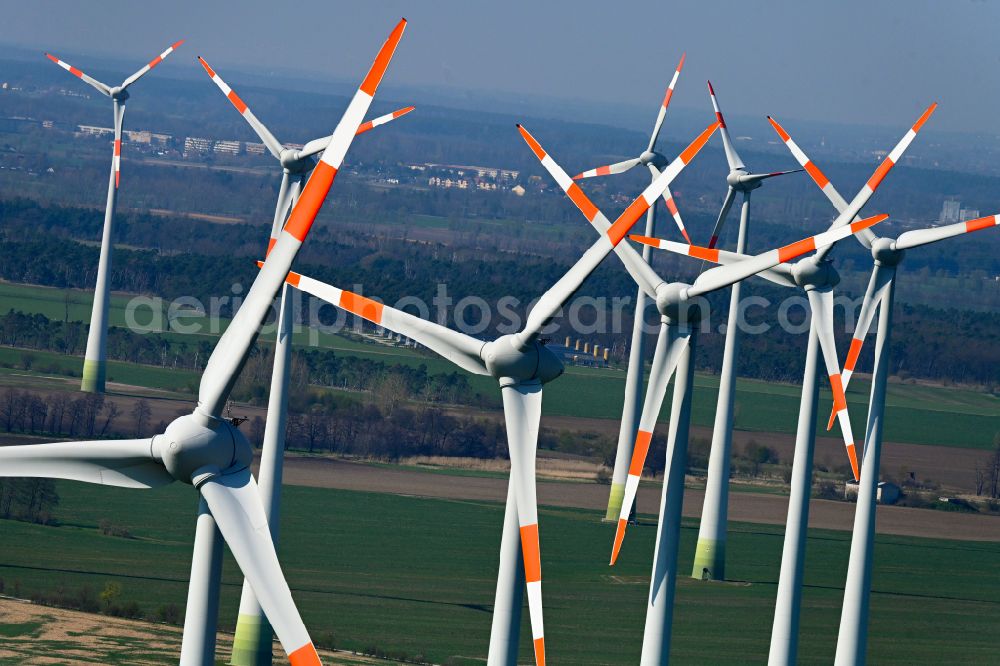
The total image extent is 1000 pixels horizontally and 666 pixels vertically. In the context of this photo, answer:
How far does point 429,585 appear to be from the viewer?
65.8 m

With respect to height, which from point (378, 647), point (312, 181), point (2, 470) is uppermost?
point (312, 181)

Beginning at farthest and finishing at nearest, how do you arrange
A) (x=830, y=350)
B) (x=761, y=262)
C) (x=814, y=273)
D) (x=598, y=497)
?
(x=598, y=497)
(x=814, y=273)
(x=830, y=350)
(x=761, y=262)

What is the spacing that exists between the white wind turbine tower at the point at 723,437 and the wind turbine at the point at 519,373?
3070cm

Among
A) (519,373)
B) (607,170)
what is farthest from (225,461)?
(607,170)

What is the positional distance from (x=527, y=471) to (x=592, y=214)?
7332 mm

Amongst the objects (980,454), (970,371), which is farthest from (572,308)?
(980,454)

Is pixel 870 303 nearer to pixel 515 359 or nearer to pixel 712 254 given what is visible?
pixel 712 254

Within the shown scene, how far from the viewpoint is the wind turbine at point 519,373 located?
97.2 ft

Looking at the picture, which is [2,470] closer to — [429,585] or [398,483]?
[429,585]

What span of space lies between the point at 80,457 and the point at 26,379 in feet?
307

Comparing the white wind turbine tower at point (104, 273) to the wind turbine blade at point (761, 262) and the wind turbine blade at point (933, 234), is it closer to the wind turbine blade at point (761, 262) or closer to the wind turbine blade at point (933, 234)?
the wind turbine blade at point (933, 234)

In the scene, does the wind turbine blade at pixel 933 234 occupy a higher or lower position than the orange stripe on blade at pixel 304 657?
higher

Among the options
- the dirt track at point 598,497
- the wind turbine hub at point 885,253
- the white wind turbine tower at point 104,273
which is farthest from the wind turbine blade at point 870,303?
the white wind turbine tower at point 104,273

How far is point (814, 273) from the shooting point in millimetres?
46594
